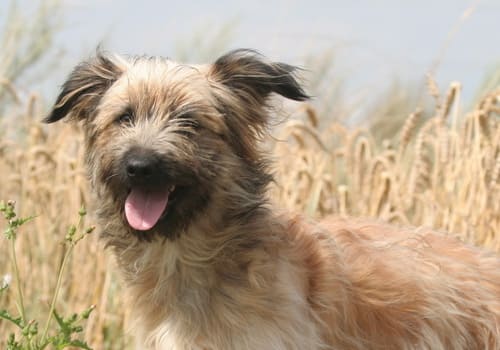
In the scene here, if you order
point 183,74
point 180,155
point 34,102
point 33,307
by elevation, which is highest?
point 183,74

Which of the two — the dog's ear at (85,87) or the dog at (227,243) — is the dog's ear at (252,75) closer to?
the dog at (227,243)

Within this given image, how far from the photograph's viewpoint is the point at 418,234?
5086mm

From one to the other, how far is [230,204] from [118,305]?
2806 mm

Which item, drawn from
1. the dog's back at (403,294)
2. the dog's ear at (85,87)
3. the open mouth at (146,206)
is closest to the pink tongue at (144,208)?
the open mouth at (146,206)

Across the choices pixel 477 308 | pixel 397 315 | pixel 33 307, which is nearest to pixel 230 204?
pixel 397 315

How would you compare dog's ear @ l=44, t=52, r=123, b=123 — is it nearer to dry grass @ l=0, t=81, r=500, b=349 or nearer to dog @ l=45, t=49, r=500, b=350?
dog @ l=45, t=49, r=500, b=350

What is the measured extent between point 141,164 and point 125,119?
0.45 meters

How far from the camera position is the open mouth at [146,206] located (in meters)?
4.11

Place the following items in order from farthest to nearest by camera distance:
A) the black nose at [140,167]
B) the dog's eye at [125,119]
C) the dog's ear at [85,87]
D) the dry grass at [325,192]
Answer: the dry grass at [325,192] → the dog's ear at [85,87] → the dog's eye at [125,119] → the black nose at [140,167]

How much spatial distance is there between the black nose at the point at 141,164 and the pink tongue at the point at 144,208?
5.9 inches

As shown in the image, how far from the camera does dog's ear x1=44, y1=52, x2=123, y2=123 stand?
15.3 ft

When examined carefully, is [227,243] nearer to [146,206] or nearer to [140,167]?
[146,206]

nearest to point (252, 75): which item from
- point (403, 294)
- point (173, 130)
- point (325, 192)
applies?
point (173, 130)

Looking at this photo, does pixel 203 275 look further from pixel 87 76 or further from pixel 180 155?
pixel 87 76
